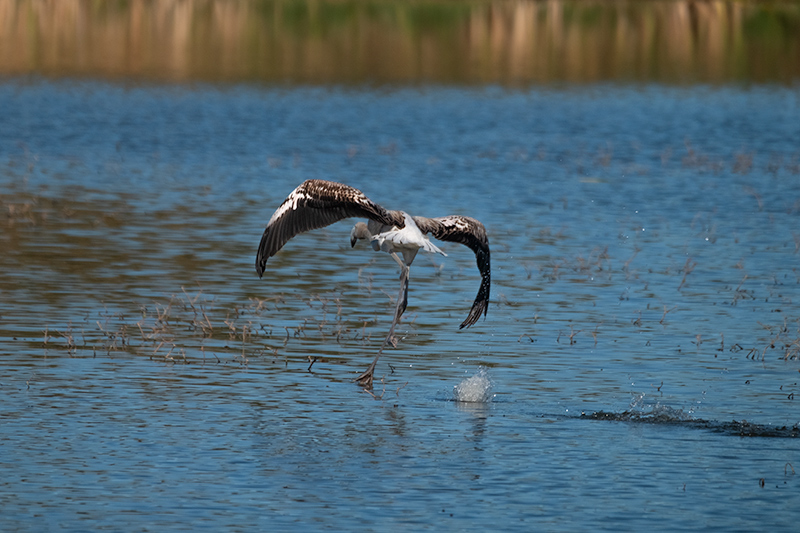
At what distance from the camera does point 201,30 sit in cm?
5809

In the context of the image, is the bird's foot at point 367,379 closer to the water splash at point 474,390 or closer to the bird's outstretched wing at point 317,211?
the water splash at point 474,390

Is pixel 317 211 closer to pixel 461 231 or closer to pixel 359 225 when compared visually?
pixel 359 225

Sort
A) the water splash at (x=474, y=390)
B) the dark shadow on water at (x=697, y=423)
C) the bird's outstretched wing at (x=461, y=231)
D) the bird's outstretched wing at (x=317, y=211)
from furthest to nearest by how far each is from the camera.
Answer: the bird's outstretched wing at (x=461, y=231) < the bird's outstretched wing at (x=317, y=211) < the water splash at (x=474, y=390) < the dark shadow on water at (x=697, y=423)

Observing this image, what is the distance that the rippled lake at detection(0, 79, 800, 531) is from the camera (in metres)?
8.43

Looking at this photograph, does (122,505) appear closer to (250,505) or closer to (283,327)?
(250,505)

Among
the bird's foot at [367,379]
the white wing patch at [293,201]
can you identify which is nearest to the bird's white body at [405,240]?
the white wing patch at [293,201]

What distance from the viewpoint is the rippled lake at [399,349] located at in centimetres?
843

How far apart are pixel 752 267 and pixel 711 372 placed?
5216 mm

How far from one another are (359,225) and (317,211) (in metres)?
0.59

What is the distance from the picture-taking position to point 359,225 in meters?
11.6

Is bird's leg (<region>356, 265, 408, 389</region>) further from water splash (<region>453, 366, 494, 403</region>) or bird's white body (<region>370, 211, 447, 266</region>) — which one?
water splash (<region>453, 366, 494, 403</region>)

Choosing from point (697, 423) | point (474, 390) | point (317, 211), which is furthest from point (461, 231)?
point (697, 423)

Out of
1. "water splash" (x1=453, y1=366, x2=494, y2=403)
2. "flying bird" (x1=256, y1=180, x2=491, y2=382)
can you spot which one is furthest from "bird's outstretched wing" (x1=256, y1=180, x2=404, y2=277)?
"water splash" (x1=453, y1=366, x2=494, y2=403)

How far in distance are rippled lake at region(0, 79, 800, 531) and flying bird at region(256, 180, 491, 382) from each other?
3.53 feet
